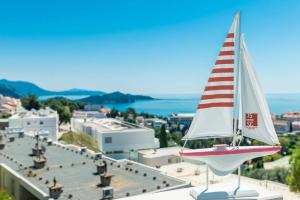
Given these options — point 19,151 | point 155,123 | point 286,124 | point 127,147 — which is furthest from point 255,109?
point 286,124

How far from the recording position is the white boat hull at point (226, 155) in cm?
1473

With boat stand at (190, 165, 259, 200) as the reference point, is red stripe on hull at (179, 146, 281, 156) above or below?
above

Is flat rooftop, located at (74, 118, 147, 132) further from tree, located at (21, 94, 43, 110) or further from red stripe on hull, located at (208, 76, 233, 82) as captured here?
red stripe on hull, located at (208, 76, 233, 82)

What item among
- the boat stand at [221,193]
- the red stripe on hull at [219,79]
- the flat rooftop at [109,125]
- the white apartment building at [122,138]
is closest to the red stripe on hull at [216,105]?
the red stripe on hull at [219,79]

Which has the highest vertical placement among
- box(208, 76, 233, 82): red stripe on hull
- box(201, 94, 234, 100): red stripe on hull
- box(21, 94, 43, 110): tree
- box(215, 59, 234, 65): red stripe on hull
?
box(215, 59, 234, 65): red stripe on hull

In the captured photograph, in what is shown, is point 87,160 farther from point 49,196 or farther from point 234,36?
point 234,36

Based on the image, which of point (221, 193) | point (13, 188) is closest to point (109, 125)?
point (13, 188)

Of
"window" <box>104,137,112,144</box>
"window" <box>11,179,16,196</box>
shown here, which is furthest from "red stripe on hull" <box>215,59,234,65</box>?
"window" <box>104,137,112,144</box>

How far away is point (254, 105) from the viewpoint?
15.1 meters

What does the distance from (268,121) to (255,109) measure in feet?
2.45

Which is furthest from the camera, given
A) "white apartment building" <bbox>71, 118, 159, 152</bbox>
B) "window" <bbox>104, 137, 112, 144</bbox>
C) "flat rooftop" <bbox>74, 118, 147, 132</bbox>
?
"flat rooftop" <bbox>74, 118, 147, 132</bbox>

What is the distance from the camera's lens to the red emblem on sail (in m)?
15.2

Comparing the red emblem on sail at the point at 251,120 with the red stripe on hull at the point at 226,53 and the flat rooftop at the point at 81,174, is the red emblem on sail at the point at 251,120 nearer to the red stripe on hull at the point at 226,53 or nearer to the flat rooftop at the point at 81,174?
the red stripe on hull at the point at 226,53

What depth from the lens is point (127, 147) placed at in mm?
60438
